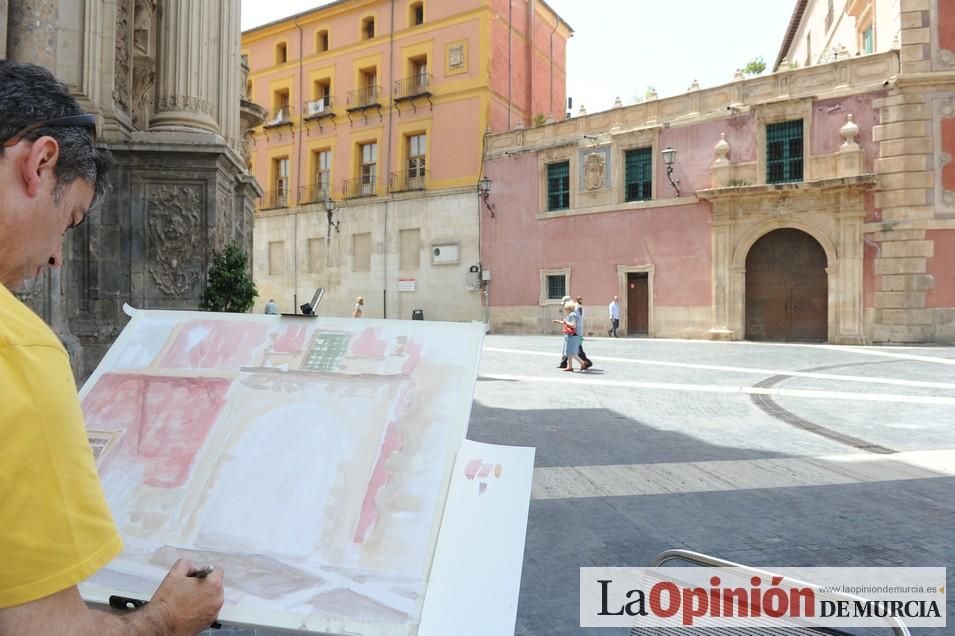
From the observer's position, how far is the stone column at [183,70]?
22.1 ft

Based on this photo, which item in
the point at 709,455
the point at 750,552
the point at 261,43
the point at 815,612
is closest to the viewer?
the point at 815,612

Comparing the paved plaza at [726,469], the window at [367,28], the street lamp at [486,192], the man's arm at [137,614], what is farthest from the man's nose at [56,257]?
the window at [367,28]

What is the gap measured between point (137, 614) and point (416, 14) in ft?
105

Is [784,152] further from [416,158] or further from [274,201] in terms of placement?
[274,201]

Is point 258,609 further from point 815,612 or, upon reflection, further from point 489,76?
point 489,76

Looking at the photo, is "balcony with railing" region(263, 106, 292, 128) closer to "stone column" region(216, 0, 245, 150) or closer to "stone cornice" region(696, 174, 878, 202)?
"stone cornice" region(696, 174, 878, 202)

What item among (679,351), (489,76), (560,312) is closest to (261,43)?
(489,76)

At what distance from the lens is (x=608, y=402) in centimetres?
879

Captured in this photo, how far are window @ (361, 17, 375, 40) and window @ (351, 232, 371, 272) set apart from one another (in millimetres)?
9908

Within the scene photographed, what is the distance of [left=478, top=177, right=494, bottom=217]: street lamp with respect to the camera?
26.7m

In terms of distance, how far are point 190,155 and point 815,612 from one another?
670 cm

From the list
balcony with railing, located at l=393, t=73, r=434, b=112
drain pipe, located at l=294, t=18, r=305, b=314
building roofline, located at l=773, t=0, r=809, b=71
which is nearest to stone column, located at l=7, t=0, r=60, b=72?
balcony with railing, located at l=393, t=73, r=434, b=112

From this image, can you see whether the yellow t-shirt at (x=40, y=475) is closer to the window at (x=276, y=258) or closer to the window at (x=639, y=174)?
the window at (x=639, y=174)

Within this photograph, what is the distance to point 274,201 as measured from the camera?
32.6 m
